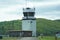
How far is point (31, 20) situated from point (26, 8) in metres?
4.04

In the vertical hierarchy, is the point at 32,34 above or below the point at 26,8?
below

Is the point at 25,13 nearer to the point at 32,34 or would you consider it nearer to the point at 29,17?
the point at 29,17

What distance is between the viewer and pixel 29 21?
3327 inches

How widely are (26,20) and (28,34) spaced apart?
17.6 ft

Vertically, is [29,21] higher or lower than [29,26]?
higher

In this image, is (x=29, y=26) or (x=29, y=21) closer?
(x=29, y=26)

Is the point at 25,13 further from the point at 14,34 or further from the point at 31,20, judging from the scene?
the point at 14,34

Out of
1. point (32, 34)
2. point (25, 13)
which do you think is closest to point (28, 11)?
point (25, 13)

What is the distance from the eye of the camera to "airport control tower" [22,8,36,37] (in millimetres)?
83625

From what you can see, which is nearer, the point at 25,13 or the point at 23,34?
the point at 23,34

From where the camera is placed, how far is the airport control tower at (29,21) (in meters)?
83.6

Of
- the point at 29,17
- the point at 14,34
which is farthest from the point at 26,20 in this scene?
the point at 14,34

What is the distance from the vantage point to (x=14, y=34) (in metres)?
80.2

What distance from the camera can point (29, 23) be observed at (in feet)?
276
